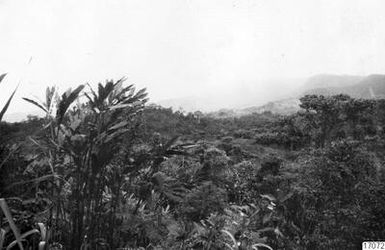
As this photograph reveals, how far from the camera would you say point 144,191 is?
2715 mm

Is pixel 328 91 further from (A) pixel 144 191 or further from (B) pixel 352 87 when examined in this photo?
(A) pixel 144 191

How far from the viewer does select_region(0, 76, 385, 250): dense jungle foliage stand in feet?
7.82

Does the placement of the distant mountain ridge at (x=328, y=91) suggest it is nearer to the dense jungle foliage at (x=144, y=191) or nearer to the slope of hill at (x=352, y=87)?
the slope of hill at (x=352, y=87)

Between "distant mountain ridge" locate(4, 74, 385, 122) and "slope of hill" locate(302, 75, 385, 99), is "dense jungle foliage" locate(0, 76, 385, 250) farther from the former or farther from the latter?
"distant mountain ridge" locate(4, 74, 385, 122)

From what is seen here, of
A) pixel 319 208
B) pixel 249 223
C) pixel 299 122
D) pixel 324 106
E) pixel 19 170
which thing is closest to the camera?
pixel 19 170

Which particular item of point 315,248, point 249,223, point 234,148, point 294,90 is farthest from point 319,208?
point 294,90

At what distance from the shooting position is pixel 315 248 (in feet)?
19.1

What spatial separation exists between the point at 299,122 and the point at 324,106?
4084 mm

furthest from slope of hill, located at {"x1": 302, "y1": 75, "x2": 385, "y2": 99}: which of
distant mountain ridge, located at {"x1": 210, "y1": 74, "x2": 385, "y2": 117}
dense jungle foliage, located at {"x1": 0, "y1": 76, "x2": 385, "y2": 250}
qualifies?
dense jungle foliage, located at {"x1": 0, "y1": 76, "x2": 385, "y2": 250}

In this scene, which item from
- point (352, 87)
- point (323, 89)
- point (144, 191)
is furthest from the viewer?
point (323, 89)

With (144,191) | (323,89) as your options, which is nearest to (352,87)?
(323,89)

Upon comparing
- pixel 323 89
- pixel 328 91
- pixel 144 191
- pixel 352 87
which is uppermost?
pixel 144 191

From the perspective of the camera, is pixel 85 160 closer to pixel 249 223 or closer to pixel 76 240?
pixel 76 240

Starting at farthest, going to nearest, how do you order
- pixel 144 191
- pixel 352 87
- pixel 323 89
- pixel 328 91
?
pixel 323 89 → pixel 328 91 → pixel 352 87 → pixel 144 191
